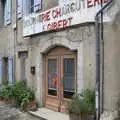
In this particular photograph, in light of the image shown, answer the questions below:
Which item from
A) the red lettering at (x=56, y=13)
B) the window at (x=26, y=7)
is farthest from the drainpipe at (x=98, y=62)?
the window at (x=26, y=7)

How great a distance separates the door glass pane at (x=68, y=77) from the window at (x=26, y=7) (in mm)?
3104

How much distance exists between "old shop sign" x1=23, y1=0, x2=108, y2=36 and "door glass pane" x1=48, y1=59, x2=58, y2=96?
1139mm

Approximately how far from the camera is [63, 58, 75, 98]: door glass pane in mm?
11281

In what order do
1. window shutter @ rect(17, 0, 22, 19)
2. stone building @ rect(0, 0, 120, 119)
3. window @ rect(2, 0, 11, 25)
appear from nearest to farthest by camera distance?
stone building @ rect(0, 0, 120, 119) → window shutter @ rect(17, 0, 22, 19) → window @ rect(2, 0, 11, 25)

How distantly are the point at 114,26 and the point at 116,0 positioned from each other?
0.62m

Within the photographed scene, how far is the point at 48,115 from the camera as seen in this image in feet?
36.9

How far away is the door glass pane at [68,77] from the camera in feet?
37.0

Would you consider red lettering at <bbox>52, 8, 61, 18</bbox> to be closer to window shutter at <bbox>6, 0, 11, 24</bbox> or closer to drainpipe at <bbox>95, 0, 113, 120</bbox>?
drainpipe at <bbox>95, 0, 113, 120</bbox>

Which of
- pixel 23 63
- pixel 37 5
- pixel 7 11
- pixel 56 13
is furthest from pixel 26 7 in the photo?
pixel 56 13

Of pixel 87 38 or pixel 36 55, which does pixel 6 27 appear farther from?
pixel 87 38

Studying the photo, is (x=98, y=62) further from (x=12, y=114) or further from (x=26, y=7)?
(x=26, y=7)

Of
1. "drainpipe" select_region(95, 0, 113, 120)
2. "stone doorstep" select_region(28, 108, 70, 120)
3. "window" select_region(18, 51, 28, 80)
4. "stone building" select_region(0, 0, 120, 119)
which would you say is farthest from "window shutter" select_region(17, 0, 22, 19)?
"drainpipe" select_region(95, 0, 113, 120)

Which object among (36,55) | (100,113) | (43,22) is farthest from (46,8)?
(100,113)

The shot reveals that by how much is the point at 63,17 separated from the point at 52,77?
2318 millimetres
